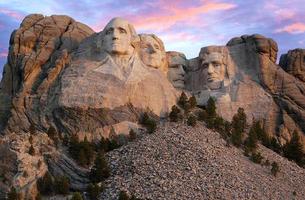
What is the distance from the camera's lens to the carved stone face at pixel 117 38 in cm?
6825

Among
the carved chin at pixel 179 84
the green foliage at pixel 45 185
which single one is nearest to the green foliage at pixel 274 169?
the carved chin at pixel 179 84

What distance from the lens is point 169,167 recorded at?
196ft

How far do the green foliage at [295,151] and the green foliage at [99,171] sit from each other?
1393 centimetres

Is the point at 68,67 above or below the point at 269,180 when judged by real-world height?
above

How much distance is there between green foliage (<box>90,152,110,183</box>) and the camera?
59.6 m

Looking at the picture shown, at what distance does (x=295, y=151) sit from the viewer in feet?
223

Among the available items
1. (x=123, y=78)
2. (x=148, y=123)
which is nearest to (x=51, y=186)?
(x=148, y=123)

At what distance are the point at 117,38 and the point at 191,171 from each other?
12.6m

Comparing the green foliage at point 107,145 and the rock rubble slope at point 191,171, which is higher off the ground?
the green foliage at point 107,145

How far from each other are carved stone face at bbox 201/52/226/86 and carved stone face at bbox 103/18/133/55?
21.0 feet

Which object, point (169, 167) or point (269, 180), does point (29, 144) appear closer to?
point (169, 167)

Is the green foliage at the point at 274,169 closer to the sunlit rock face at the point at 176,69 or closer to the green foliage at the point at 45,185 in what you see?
the sunlit rock face at the point at 176,69

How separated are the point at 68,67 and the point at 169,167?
40.5 ft

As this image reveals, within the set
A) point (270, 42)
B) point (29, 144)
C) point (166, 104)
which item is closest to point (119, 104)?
point (166, 104)
